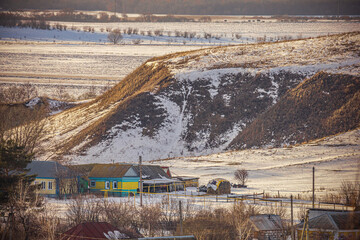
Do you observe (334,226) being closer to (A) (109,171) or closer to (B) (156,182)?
(B) (156,182)

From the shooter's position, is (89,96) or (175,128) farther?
(89,96)

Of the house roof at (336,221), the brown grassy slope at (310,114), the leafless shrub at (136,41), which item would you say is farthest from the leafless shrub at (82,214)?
the leafless shrub at (136,41)

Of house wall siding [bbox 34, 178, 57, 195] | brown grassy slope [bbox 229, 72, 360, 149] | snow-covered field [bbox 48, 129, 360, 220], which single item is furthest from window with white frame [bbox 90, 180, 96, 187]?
brown grassy slope [bbox 229, 72, 360, 149]

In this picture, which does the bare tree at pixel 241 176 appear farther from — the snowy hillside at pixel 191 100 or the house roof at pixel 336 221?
the house roof at pixel 336 221

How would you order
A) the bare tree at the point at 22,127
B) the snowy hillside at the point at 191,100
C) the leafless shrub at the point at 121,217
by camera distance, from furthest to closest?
the snowy hillside at the point at 191,100, the bare tree at the point at 22,127, the leafless shrub at the point at 121,217

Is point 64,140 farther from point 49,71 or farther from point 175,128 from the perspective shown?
point 49,71

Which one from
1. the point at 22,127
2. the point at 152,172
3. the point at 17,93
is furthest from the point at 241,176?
the point at 17,93

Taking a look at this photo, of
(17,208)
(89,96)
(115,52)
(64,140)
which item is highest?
(115,52)

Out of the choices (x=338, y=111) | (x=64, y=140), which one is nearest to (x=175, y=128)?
(x=64, y=140)
